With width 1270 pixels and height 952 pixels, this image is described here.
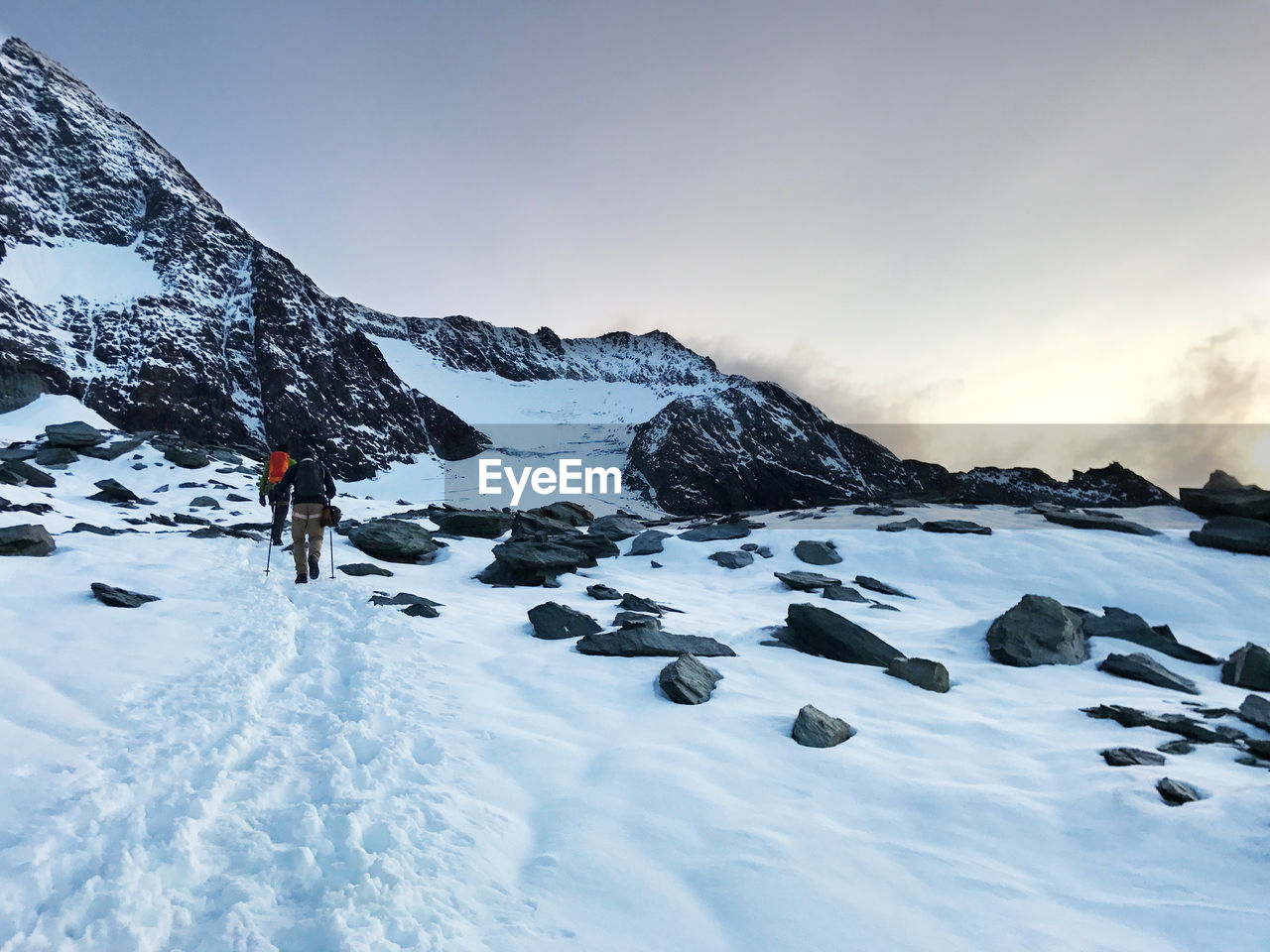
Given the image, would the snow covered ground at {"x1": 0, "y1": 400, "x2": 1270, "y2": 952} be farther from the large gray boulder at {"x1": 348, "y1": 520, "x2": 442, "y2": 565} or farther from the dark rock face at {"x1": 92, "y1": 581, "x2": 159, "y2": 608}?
the large gray boulder at {"x1": 348, "y1": 520, "x2": 442, "y2": 565}

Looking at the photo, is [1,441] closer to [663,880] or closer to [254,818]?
[254,818]

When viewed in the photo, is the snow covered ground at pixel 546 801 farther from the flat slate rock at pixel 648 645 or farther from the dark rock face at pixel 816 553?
the dark rock face at pixel 816 553

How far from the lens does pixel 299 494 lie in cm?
1212

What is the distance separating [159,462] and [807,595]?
26.8 meters

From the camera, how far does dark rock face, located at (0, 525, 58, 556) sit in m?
9.65

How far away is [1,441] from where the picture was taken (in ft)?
98.7

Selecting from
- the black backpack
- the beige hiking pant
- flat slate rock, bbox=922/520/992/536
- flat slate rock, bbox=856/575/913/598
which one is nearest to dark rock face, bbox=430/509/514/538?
the beige hiking pant

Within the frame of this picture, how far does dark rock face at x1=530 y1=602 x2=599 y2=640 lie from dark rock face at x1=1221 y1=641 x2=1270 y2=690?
9443 mm

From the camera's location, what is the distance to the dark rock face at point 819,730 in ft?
18.0

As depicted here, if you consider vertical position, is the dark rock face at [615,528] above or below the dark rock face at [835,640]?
below

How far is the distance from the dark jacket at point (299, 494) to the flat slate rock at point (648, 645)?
6490mm

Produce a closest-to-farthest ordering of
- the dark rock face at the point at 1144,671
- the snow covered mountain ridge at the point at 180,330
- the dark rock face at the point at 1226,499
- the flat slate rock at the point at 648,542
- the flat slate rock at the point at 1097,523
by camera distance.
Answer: the dark rock face at the point at 1144,671 < the dark rock face at the point at 1226,499 < the flat slate rock at the point at 1097,523 < the flat slate rock at the point at 648,542 < the snow covered mountain ridge at the point at 180,330

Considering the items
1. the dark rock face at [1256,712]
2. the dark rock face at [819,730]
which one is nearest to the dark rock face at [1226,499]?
the dark rock face at [1256,712]

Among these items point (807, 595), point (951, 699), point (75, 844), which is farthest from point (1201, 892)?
point (807, 595)
